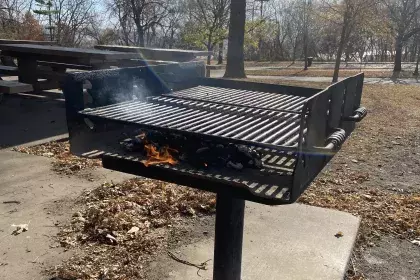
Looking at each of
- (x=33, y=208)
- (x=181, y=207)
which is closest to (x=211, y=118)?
(x=181, y=207)

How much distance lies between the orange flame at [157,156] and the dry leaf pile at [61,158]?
2.69 meters

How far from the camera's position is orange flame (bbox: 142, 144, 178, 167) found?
1.75 m

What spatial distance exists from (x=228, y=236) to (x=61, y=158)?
3.18m

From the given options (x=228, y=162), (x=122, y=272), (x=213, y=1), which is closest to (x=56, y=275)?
(x=122, y=272)

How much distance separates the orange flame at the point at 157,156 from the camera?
1750 millimetres

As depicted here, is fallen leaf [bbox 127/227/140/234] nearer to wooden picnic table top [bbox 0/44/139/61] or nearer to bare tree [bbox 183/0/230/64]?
wooden picnic table top [bbox 0/44/139/61]

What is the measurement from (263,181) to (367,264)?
1685 mm

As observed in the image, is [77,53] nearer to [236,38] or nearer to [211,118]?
[211,118]

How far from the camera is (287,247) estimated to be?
9.83ft

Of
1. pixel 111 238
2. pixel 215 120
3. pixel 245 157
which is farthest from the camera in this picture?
pixel 111 238

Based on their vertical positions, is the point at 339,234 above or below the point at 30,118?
below

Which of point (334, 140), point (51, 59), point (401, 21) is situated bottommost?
point (334, 140)

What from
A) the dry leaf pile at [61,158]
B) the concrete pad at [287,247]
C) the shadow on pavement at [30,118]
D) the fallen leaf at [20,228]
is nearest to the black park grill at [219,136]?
the concrete pad at [287,247]

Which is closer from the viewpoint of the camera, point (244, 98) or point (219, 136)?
point (219, 136)
